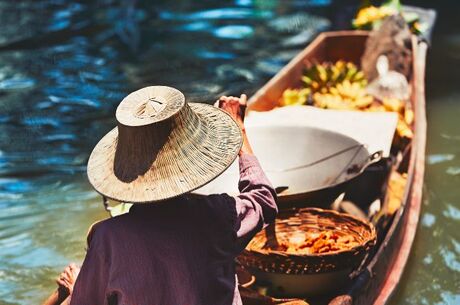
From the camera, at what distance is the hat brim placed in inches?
77.1

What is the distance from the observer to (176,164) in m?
2.01

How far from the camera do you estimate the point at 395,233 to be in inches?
139

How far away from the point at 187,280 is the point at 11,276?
302cm

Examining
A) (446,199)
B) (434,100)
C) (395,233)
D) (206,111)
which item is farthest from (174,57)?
(206,111)

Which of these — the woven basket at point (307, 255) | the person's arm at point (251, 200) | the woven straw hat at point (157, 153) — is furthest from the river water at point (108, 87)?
the woven straw hat at point (157, 153)

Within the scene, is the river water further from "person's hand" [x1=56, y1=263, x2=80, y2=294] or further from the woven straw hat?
the woven straw hat

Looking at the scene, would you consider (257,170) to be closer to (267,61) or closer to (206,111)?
(206,111)

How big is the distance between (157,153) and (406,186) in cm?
228

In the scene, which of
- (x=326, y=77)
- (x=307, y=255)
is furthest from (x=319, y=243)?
(x=326, y=77)

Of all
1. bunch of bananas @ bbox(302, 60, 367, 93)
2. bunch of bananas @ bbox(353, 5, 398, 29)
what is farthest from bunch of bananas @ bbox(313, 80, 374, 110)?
bunch of bananas @ bbox(353, 5, 398, 29)

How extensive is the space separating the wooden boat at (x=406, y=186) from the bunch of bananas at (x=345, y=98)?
0.35 meters

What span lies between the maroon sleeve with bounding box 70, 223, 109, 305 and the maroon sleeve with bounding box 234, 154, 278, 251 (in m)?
0.45

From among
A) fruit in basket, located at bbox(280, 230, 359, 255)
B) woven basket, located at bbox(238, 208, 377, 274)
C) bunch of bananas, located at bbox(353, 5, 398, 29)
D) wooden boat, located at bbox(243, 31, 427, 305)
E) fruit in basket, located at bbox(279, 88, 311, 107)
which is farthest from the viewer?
bunch of bananas, located at bbox(353, 5, 398, 29)

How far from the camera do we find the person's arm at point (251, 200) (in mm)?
2152
